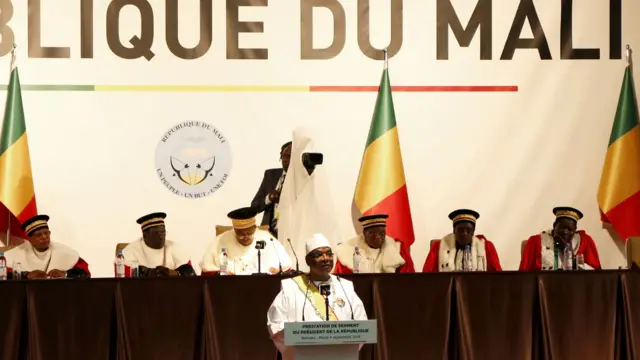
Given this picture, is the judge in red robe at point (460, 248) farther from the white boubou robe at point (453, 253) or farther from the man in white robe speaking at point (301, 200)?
the man in white robe speaking at point (301, 200)

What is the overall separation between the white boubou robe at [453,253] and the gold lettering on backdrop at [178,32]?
8.72 feet

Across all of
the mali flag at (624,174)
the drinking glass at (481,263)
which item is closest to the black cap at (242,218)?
the drinking glass at (481,263)

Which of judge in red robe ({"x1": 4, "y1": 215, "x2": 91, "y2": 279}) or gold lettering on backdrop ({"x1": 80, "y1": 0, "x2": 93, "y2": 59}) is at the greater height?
gold lettering on backdrop ({"x1": 80, "y1": 0, "x2": 93, "y2": 59})

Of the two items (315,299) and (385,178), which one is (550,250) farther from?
(315,299)

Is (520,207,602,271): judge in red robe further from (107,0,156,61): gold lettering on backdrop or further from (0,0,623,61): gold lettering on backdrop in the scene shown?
(107,0,156,61): gold lettering on backdrop

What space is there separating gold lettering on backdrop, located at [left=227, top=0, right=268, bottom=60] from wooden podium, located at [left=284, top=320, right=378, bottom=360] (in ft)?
14.6

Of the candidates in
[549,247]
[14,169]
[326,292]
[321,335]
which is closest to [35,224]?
[14,169]

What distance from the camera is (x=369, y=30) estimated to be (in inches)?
367

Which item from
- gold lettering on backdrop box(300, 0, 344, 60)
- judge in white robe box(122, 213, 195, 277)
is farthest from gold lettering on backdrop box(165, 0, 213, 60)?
judge in white robe box(122, 213, 195, 277)

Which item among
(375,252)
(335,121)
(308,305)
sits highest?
(335,121)

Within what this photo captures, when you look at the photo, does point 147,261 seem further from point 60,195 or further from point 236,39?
point 236,39

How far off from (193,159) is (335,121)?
1255mm

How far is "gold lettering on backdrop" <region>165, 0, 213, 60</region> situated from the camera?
9188 millimetres

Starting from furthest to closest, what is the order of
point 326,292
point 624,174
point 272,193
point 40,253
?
point 624,174 → point 272,193 → point 40,253 → point 326,292
